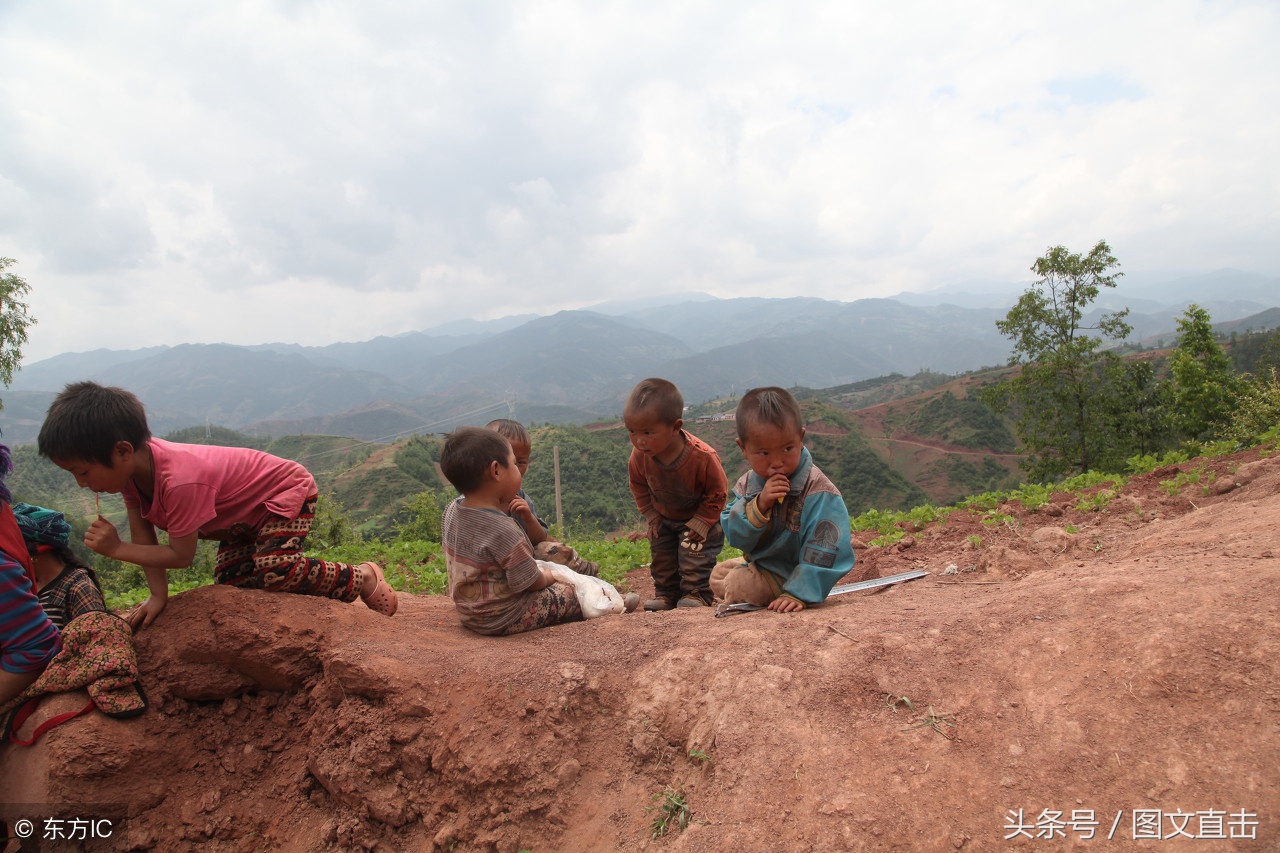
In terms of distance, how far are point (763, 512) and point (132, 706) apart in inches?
120

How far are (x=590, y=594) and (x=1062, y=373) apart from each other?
22.4 metres

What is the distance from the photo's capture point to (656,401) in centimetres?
407

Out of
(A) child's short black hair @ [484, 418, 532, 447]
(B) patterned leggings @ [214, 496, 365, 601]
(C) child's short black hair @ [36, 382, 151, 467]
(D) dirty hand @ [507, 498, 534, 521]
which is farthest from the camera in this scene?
(A) child's short black hair @ [484, 418, 532, 447]

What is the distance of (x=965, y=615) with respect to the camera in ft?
9.15

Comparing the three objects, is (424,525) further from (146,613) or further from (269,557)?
(146,613)

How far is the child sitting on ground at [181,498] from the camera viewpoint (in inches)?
109

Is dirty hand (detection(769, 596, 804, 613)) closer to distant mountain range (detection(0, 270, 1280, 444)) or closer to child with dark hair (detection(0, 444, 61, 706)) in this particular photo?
child with dark hair (detection(0, 444, 61, 706))

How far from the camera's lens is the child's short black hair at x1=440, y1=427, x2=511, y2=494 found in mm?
3445

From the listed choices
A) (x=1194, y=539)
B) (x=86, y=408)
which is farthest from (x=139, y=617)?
(x=1194, y=539)

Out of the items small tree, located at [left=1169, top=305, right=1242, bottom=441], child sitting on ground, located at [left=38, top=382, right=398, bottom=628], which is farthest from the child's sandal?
small tree, located at [left=1169, top=305, right=1242, bottom=441]

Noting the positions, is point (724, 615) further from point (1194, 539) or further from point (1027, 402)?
point (1027, 402)

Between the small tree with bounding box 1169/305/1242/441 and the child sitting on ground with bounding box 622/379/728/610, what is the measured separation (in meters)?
17.0

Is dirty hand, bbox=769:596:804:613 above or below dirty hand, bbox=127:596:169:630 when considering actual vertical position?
below

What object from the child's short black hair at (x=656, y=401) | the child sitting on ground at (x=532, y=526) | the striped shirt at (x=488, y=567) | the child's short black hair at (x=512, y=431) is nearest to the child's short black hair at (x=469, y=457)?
the striped shirt at (x=488, y=567)
